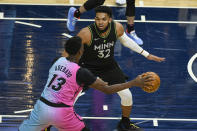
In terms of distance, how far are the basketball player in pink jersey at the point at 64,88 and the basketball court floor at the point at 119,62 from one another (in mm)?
1782

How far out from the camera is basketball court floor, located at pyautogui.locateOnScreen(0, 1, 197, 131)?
8180mm

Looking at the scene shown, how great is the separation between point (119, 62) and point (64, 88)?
3.80 meters

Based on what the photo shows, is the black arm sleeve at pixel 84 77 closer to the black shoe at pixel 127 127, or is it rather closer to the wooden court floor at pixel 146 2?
the black shoe at pixel 127 127

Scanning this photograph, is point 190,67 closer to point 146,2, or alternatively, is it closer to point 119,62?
point 119,62

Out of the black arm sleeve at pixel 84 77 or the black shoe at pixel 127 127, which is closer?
the black arm sleeve at pixel 84 77

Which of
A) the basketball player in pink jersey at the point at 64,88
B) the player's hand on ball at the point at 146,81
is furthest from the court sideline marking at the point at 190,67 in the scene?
the basketball player in pink jersey at the point at 64,88

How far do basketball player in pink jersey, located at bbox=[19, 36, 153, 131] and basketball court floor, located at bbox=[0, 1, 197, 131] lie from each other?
178 centimetres

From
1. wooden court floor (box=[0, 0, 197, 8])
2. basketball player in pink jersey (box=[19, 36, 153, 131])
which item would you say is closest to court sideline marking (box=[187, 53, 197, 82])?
wooden court floor (box=[0, 0, 197, 8])

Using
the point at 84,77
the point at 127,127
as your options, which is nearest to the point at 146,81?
the point at 84,77

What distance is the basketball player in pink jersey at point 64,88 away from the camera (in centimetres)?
605

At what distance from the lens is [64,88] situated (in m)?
6.07

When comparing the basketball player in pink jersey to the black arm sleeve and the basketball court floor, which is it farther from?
the basketball court floor

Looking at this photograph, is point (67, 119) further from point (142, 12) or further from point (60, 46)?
point (142, 12)

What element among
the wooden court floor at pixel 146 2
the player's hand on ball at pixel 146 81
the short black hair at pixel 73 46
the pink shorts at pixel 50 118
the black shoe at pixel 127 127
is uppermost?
the wooden court floor at pixel 146 2
